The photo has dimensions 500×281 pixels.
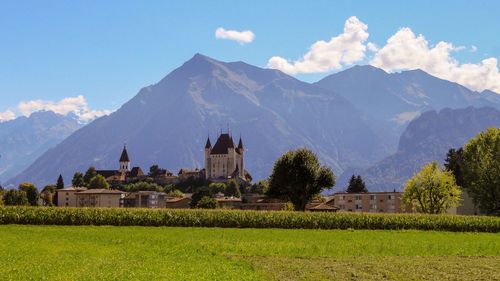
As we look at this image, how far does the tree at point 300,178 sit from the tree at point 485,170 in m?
21.7

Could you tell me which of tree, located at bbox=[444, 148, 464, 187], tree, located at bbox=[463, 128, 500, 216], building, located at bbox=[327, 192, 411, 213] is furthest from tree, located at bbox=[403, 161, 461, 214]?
building, located at bbox=[327, 192, 411, 213]

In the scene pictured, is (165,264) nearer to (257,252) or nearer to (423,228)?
(257,252)

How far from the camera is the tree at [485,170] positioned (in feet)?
327

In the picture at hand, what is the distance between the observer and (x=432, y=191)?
4294 inches

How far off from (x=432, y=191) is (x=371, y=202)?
60.1 m

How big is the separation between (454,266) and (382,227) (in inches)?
1638

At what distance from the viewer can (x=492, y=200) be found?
100250 millimetres

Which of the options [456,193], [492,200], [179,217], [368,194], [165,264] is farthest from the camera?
[368,194]

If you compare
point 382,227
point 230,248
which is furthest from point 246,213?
point 230,248

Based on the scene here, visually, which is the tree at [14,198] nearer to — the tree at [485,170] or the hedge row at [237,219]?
the hedge row at [237,219]

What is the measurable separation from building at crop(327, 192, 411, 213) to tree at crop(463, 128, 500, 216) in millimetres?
57140

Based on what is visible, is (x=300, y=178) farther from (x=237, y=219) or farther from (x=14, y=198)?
(x=14, y=198)

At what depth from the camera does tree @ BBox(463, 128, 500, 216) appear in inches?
3925

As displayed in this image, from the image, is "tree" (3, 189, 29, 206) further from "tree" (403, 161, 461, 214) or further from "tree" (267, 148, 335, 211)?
"tree" (403, 161, 461, 214)
